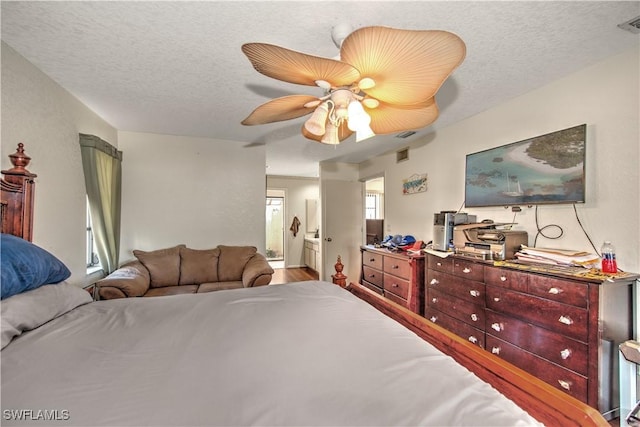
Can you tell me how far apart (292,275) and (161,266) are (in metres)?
3.21

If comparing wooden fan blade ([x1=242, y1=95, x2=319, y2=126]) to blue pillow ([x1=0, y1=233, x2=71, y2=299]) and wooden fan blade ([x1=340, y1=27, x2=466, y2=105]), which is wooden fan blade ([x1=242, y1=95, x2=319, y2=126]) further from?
blue pillow ([x1=0, y1=233, x2=71, y2=299])

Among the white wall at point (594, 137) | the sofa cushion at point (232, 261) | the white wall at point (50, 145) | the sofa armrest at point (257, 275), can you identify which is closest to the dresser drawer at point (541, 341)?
the white wall at point (594, 137)

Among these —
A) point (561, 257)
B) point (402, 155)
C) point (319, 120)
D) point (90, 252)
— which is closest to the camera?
point (319, 120)

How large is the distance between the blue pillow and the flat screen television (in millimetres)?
3352

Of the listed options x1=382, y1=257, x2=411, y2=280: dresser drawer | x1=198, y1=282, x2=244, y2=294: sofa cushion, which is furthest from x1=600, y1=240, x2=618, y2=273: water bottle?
x1=198, y1=282, x2=244, y2=294: sofa cushion

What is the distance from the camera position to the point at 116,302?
1.63 meters

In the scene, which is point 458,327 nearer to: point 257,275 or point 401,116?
point 401,116

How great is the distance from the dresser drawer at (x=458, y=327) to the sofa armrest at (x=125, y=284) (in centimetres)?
296

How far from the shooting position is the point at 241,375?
34.0 inches

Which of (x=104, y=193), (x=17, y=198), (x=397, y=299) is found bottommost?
(x=397, y=299)

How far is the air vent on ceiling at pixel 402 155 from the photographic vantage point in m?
3.86

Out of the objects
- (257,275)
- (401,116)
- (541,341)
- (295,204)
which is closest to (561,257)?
(541,341)

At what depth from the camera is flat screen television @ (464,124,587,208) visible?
6.31 ft

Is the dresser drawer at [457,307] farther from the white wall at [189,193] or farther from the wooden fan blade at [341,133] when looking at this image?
the white wall at [189,193]
